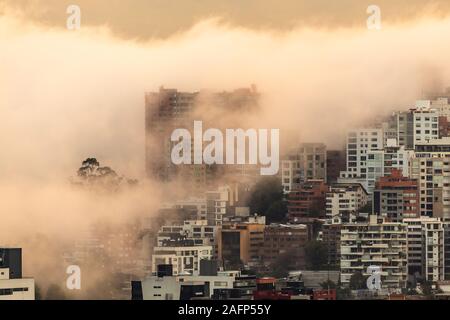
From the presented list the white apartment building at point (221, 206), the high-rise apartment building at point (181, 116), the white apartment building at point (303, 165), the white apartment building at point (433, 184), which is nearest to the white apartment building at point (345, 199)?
the white apartment building at point (303, 165)

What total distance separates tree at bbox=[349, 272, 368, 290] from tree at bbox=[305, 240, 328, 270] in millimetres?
220

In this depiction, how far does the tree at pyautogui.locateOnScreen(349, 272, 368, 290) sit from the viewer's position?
1285 centimetres

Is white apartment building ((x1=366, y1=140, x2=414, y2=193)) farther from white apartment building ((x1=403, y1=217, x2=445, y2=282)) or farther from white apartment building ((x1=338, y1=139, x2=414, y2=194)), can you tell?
white apartment building ((x1=403, y1=217, x2=445, y2=282))

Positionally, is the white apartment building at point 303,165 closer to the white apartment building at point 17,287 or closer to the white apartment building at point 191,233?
the white apartment building at point 191,233

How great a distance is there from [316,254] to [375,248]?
429 mm

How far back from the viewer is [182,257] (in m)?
12.9

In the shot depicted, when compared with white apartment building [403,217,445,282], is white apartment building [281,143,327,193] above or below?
above

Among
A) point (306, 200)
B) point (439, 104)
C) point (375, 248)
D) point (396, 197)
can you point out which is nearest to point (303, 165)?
point (306, 200)

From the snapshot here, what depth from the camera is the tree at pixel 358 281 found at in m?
12.8

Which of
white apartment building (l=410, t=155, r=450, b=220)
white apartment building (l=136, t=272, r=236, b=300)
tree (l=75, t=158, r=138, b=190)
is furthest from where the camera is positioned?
white apartment building (l=410, t=155, r=450, b=220)

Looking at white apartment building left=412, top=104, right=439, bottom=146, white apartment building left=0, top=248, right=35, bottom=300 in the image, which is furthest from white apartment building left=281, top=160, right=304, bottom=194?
white apartment building left=0, top=248, right=35, bottom=300

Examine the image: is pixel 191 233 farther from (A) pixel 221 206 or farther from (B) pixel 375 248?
(B) pixel 375 248
